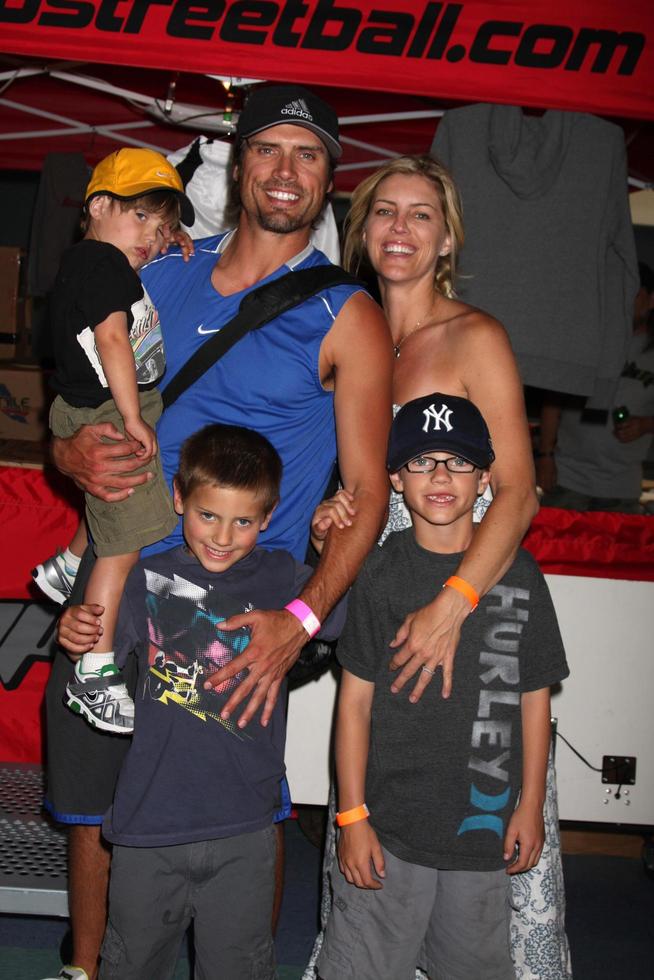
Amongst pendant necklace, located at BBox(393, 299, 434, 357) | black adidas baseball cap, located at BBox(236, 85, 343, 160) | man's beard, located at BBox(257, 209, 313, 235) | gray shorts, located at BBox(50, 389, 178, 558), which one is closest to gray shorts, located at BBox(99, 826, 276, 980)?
gray shorts, located at BBox(50, 389, 178, 558)

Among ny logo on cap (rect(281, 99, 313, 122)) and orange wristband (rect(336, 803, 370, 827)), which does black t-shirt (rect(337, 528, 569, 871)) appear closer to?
orange wristband (rect(336, 803, 370, 827))

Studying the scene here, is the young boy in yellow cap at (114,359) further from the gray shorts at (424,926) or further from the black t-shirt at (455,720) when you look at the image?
the gray shorts at (424,926)

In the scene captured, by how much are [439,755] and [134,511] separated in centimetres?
92

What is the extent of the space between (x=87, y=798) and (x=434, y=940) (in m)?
0.94

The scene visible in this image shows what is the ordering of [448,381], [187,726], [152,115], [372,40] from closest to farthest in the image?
[187,726] → [448,381] → [372,40] → [152,115]

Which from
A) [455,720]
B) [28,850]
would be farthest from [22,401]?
[455,720]

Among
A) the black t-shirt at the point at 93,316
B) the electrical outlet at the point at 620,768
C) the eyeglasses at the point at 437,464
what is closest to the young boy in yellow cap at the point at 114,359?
the black t-shirt at the point at 93,316

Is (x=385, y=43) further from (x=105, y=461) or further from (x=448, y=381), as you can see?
(x=105, y=461)

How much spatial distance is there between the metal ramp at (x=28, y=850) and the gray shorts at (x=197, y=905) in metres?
0.75

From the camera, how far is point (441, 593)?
2125 millimetres

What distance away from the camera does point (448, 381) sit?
7.93 ft

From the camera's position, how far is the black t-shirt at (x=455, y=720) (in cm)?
210

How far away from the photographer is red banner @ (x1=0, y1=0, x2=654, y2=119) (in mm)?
2867

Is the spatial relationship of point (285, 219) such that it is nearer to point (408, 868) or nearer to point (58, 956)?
point (408, 868)
